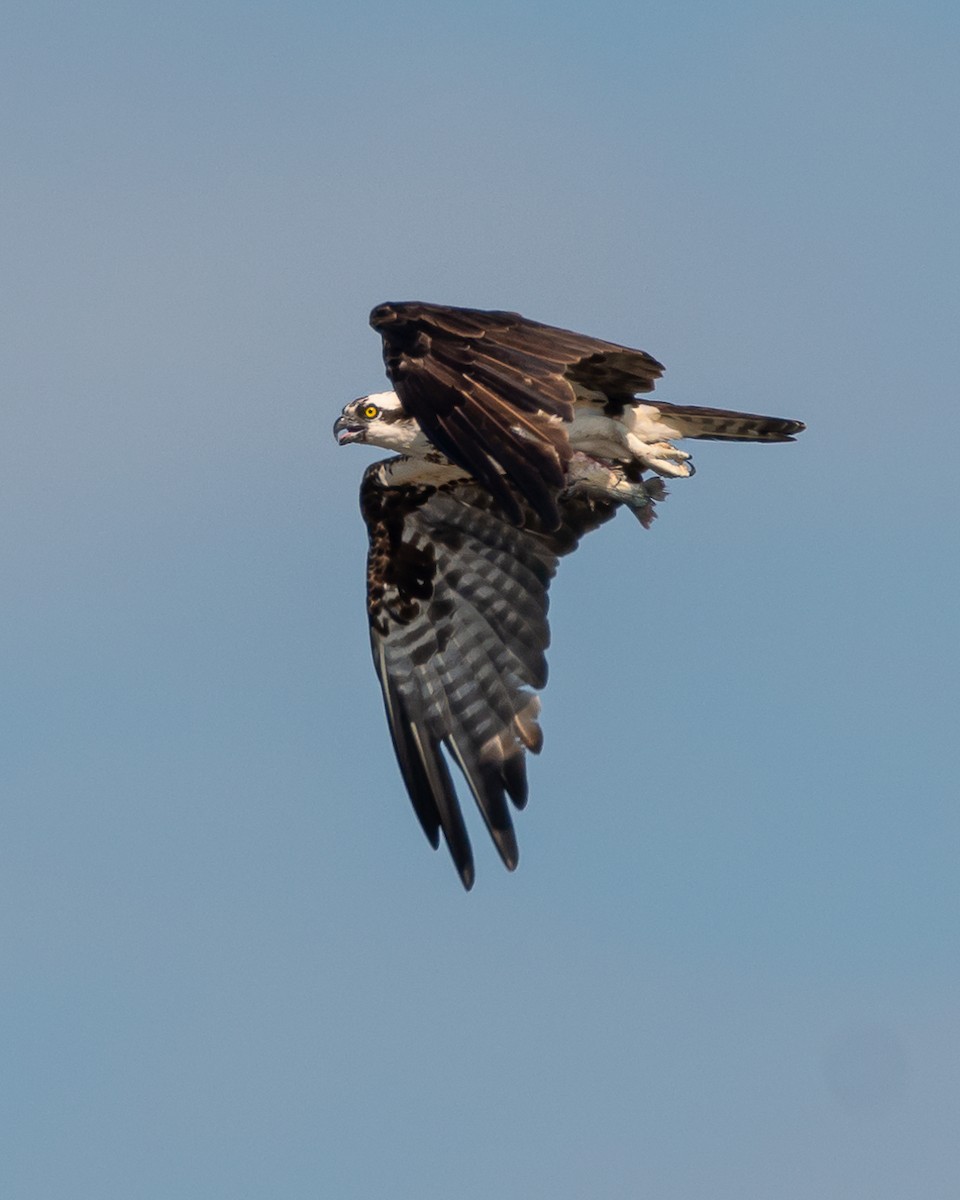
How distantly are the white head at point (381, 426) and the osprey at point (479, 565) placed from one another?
0.01 meters

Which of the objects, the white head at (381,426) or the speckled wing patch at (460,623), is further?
the speckled wing patch at (460,623)

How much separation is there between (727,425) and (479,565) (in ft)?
7.74

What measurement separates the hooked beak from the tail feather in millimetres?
2080

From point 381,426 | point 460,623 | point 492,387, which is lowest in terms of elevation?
point 460,623

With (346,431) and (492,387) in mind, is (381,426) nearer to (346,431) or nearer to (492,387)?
(346,431)

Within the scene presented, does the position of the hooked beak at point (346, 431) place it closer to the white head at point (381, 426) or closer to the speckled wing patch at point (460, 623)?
the white head at point (381, 426)

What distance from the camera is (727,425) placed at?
1662 cm

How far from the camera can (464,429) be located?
1412 cm

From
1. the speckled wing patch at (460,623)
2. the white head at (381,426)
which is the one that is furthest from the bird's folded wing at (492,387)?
the speckled wing patch at (460,623)

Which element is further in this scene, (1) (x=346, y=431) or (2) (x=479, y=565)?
(2) (x=479, y=565)

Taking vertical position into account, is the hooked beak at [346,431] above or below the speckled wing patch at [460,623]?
above

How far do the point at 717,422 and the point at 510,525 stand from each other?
199 centimetres

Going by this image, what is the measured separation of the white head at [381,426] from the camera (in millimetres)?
17031

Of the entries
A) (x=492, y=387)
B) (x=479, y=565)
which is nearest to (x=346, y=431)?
(x=479, y=565)
